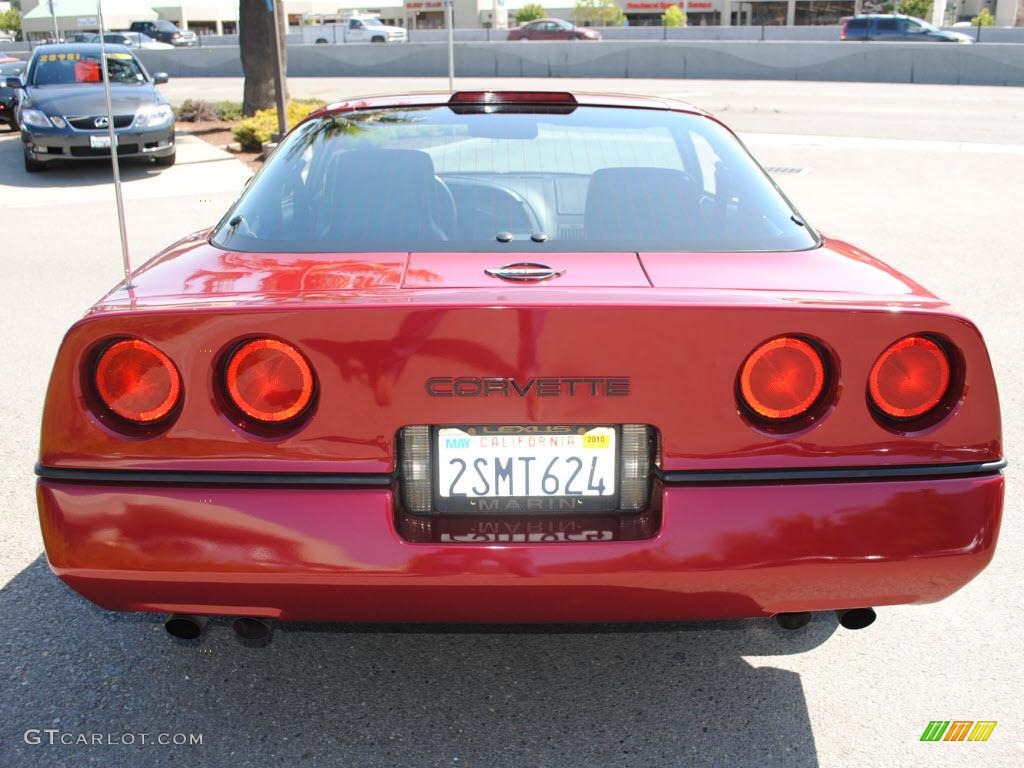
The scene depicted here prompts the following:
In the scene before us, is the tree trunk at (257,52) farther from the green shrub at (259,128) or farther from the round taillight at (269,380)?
the round taillight at (269,380)

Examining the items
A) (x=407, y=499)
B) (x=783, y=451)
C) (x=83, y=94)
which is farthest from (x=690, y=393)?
(x=83, y=94)

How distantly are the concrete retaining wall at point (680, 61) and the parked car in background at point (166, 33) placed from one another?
18427 millimetres

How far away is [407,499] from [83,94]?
44.9ft

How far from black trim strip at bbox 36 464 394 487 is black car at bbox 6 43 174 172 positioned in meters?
12.3

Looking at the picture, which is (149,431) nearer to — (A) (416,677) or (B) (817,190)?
(A) (416,677)

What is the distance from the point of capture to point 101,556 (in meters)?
2.31

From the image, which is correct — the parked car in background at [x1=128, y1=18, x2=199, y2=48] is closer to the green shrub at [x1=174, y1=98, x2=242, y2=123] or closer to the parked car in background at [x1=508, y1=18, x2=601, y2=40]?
the parked car in background at [x1=508, y1=18, x2=601, y2=40]

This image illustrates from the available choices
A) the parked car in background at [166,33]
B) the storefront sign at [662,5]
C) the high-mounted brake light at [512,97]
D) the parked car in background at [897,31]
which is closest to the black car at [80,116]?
the high-mounted brake light at [512,97]

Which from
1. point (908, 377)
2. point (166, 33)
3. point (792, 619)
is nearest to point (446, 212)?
point (908, 377)

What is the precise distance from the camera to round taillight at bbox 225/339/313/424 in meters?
2.28

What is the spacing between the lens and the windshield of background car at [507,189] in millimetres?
2842

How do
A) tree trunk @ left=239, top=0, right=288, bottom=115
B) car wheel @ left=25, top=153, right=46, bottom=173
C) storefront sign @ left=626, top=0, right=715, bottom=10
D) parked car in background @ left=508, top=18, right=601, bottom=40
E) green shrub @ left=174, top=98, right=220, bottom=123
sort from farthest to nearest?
storefront sign @ left=626, top=0, right=715, bottom=10 < parked car in background @ left=508, top=18, right=601, bottom=40 < green shrub @ left=174, top=98, right=220, bottom=123 < tree trunk @ left=239, top=0, right=288, bottom=115 < car wheel @ left=25, top=153, right=46, bottom=173

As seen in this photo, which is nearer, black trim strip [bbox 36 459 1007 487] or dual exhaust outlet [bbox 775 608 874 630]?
black trim strip [bbox 36 459 1007 487]

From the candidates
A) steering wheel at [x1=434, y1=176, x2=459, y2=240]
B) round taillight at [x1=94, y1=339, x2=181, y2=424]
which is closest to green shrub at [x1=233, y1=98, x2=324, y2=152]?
steering wheel at [x1=434, y1=176, x2=459, y2=240]
